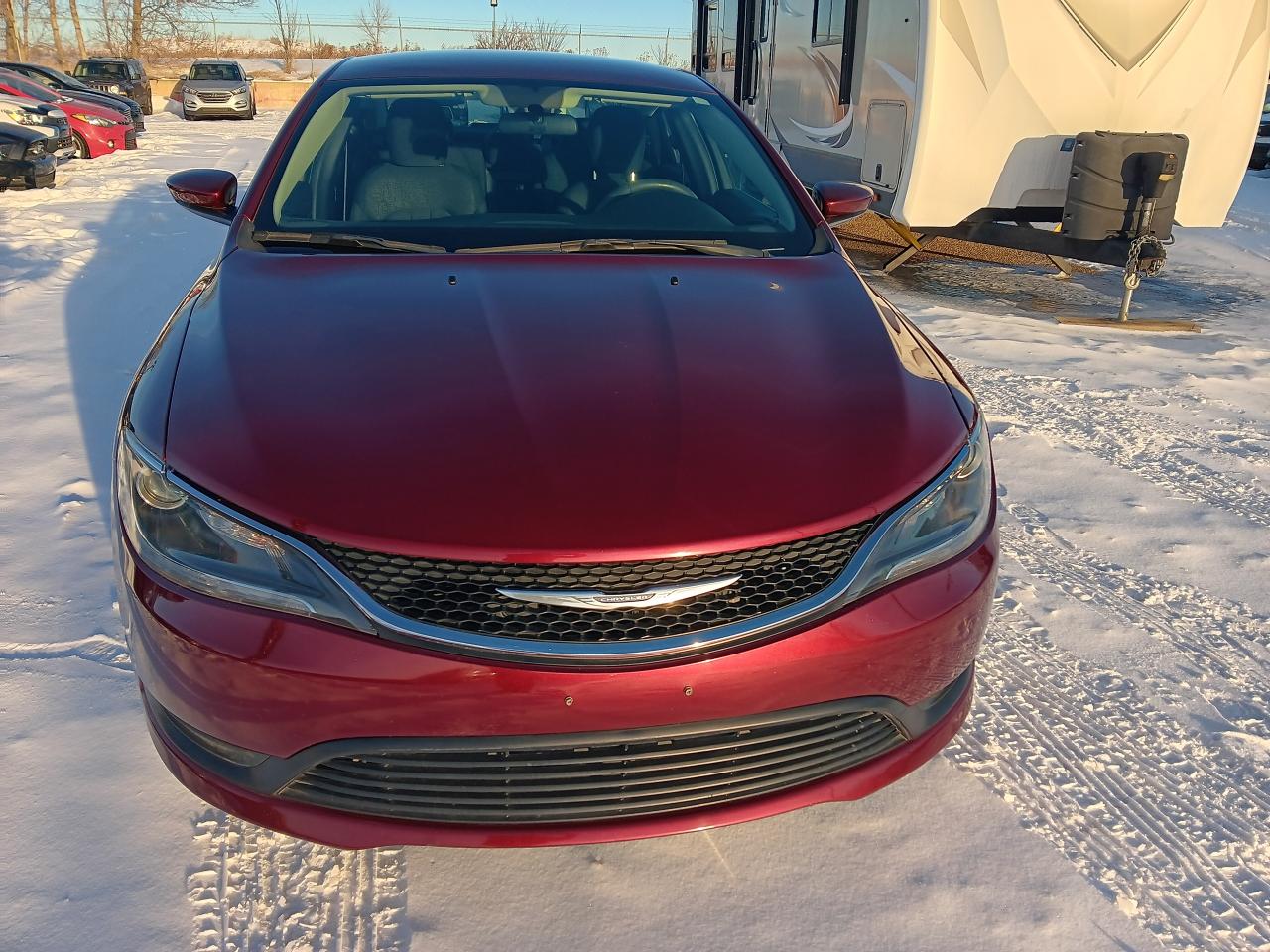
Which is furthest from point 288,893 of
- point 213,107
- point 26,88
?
point 213,107

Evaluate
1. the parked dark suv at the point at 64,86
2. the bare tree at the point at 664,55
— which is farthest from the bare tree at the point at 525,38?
the parked dark suv at the point at 64,86

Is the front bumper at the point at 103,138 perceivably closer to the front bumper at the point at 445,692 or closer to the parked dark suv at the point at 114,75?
the parked dark suv at the point at 114,75

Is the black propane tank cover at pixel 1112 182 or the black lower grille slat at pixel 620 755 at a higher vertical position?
the black propane tank cover at pixel 1112 182

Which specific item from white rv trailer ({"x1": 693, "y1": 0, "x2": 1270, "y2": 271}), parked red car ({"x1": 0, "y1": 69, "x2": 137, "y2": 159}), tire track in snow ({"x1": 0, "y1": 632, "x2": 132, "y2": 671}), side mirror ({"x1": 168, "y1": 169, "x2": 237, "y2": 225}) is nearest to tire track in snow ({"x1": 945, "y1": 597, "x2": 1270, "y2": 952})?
tire track in snow ({"x1": 0, "y1": 632, "x2": 132, "y2": 671})

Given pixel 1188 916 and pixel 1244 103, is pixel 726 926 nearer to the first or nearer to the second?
pixel 1188 916

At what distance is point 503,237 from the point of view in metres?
2.90

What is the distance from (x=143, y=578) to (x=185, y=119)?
30.6m

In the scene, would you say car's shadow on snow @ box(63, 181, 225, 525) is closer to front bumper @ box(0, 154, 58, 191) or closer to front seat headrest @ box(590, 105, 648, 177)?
front bumper @ box(0, 154, 58, 191)

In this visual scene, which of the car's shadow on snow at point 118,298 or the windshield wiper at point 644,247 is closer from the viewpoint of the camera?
the windshield wiper at point 644,247

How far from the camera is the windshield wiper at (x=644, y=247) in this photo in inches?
112

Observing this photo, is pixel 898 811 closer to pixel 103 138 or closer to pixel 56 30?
pixel 103 138

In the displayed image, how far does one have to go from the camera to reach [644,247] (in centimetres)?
290

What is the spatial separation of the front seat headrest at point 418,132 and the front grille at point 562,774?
6.81 feet

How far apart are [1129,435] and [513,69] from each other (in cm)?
307
